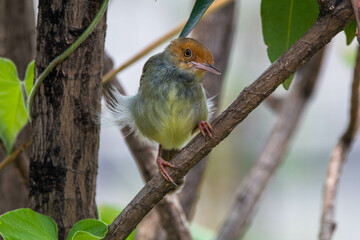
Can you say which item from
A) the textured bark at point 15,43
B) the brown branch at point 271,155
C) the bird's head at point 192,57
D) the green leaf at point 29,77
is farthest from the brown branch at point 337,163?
the textured bark at point 15,43

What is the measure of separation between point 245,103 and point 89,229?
0.58 meters

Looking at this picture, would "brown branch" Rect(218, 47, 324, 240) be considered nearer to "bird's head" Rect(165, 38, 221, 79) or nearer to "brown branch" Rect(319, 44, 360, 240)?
"brown branch" Rect(319, 44, 360, 240)

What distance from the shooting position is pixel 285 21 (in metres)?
1.59

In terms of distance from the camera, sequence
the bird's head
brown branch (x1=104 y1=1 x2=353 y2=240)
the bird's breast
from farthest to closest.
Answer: the bird's head
the bird's breast
brown branch (x1=104 y1=1 x2=353 y2=240)

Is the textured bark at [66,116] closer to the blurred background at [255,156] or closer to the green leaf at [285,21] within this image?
the green leaf at [285,21]

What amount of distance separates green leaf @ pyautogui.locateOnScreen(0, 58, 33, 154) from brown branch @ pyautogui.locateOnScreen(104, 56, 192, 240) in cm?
48

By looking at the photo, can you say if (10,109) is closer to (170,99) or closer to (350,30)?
(170,99)

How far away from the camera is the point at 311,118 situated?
7.27 metres

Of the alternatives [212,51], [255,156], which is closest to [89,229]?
[212,51]

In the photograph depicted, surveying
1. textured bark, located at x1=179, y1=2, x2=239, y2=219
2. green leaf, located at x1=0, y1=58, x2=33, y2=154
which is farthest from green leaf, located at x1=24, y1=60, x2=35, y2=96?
textured bark, located at x1=179, y1=2, x2=239, y2=219

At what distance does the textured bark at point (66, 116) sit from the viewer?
1575mm

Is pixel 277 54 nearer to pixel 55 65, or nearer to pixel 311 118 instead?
pixel 55 65

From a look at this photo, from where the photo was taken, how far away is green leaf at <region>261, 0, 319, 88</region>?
1.57 meters

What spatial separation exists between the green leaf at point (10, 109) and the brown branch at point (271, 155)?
132cm
